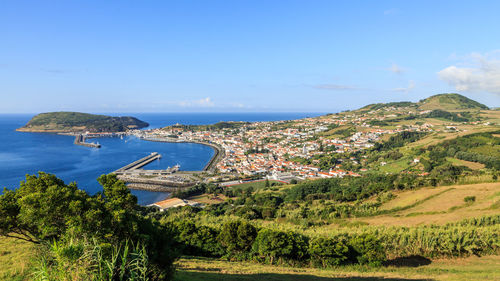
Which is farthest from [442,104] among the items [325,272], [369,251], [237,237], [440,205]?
[237,237]

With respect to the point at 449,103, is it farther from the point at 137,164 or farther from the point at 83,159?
the point at 83,159

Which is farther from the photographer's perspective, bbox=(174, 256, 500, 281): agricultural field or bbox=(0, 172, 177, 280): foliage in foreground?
bbox=(174, 256, 500, 281): agricultural field

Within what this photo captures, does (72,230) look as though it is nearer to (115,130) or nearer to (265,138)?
(265,138)

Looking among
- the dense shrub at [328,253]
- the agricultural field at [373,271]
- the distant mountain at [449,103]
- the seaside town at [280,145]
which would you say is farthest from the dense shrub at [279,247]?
the distant mountain at [449,103]

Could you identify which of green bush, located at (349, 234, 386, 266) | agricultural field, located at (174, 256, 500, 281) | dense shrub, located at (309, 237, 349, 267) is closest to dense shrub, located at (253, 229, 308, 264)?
dense shrub, located at (309, 237, 349, 267)

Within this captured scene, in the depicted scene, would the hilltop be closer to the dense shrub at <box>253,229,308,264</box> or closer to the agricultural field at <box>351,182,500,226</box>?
the agricultural field at <box>351,182,500,226</box>

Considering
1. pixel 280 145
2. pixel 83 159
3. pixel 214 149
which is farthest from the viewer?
pixel 214 149

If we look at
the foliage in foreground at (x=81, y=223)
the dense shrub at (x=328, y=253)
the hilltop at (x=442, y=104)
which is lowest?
the dense shrub at (x=328, y=253)

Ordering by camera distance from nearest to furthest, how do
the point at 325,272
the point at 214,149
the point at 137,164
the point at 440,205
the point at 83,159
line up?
the point at 325,272 < the point at 440,205 < the point at 137,164 < the point at 83,159 < the point at 214,149

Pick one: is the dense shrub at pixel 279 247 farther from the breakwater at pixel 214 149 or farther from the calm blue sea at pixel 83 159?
the breakwater at pixel 214 149
